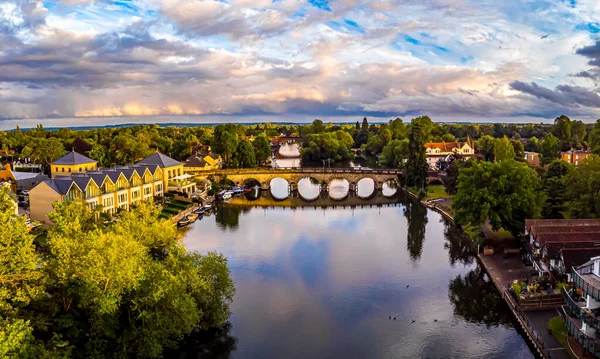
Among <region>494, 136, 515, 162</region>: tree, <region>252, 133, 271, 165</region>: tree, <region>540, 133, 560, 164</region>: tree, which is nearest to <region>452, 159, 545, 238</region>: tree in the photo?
<region>494, 136, 515, 162</region>: tree

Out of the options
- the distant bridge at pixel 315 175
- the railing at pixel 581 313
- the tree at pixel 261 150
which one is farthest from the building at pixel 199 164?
the railing at pixel 581 313

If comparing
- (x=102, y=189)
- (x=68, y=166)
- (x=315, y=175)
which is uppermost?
(x=68, y=166)

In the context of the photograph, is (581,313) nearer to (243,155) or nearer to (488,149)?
(243,155)

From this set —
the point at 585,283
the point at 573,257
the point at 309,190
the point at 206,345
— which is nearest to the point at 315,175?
the point at 309,190

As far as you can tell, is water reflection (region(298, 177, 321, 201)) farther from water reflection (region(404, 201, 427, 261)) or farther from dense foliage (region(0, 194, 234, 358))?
dense foliage (region(0, 194, 234, 358))

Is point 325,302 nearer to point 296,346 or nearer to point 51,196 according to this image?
point 296,346

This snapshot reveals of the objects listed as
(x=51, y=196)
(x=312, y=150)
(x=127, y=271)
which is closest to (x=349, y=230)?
(x=51, y=196)

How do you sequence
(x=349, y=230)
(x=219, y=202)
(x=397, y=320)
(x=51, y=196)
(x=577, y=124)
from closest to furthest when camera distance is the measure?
(x=397, y=320)
(x=51, y=196)
(x=349, y=230)
(x=219, y=202)
(x=577, y=124)
